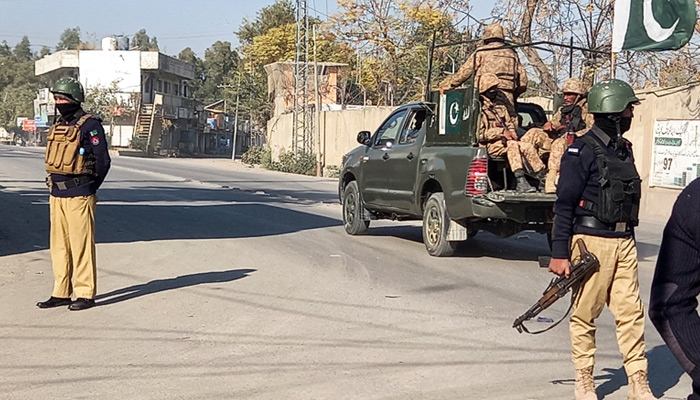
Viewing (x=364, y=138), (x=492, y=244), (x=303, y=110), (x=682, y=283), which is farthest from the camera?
(x=303, y=110)

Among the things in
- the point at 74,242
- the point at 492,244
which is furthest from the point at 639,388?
the point at 492,244

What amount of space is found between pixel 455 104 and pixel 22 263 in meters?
5.35

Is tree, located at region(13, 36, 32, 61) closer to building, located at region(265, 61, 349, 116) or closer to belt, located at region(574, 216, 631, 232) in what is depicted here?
building, located at region(265, 61, 349, 116)

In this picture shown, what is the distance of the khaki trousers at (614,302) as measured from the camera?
502 cm

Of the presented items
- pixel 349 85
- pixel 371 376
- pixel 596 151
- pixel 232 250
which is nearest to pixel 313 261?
pixel 232 250

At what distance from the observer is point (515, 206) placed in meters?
10.1

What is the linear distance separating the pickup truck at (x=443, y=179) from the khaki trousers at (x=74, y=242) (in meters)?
4.36

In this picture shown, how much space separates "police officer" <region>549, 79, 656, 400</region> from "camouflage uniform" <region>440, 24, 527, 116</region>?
18.7ft

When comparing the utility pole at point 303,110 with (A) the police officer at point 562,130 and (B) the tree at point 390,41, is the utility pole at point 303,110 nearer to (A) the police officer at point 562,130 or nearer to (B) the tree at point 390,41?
(B) the tree at point 390,41

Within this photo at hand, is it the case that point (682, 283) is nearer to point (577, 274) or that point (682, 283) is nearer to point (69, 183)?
point (577, 274)

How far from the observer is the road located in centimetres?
561

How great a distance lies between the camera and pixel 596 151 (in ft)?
16.6

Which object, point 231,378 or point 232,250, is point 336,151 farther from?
point 231,378

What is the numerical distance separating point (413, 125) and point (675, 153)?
7.07 m
